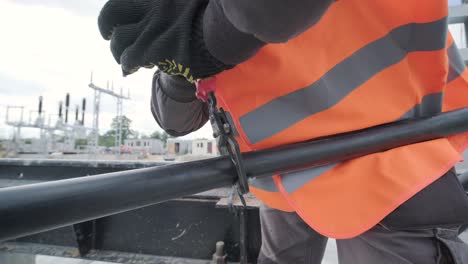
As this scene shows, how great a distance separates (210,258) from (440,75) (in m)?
1.60

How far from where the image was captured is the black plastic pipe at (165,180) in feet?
1.36

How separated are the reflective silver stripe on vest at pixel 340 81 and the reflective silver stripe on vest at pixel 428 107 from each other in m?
0.14

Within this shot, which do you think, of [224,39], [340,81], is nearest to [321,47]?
[340,81]

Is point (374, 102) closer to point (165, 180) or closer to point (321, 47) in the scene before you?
point (321, 47)

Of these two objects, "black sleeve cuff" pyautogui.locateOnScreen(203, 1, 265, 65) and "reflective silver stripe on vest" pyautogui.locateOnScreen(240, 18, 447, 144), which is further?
"reflective silver stripe on vest" pyautogui.locateOnScreen(240, 18, 447, 144)

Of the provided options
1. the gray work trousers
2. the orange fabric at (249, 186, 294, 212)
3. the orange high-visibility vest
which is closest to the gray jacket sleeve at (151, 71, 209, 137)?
the orange high-visibility vest

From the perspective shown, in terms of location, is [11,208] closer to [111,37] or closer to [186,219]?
[111,37]

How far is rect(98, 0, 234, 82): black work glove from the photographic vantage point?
48 centimetres

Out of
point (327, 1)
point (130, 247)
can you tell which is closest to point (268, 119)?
point (327, 1)

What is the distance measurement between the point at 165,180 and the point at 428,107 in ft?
2.23

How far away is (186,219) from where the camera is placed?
1840 millimetres

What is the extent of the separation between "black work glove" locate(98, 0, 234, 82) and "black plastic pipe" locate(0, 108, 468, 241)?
20 cm

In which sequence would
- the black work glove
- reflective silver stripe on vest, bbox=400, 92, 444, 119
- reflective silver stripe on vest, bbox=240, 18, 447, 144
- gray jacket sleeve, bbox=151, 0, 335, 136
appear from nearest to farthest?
1. gray jacket sleeve, bbox=151, 0, 335, 136
2. the black work glove
3. reflective silver stripe on vest, bbox=240, 18, 447, 144
4. reflective silver stripe on vest, bbox=400, 92, 444, 119

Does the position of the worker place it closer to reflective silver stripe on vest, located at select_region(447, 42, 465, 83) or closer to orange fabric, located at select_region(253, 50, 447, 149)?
orange fabric, located at select_region(253, 50, 447, 149)
